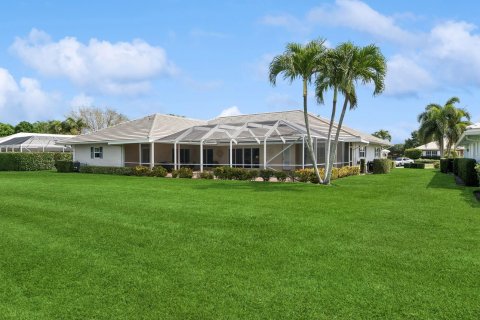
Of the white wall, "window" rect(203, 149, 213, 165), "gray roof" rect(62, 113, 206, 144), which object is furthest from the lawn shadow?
"window" rect(203, 149, 213, 165)

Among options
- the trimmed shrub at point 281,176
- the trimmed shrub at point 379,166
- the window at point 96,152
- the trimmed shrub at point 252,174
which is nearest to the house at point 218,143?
the window at point 96,152

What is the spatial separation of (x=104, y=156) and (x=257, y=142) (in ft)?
45.2

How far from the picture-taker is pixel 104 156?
32.7 meters

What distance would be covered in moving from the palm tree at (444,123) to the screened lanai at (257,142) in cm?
2191

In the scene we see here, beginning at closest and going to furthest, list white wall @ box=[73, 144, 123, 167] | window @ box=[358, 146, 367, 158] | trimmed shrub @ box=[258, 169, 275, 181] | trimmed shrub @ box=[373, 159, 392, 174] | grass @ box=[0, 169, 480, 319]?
grass @ box=[0, 169, 480, 319], trimmed shrub @ box=[258, 169, 275, 181], trimmed shrub @ box=[373, 159, 392, 174], white wall @ box=[73, 144, 123, 167], window @ box=[358, 146, 367, 158]

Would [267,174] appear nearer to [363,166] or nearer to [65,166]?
[363,166]

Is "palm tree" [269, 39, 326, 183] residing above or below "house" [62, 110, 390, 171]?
above

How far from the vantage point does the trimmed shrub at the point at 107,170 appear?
28.5 metres

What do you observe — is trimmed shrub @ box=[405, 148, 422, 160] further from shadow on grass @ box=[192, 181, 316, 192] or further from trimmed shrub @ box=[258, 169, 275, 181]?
shadow on grass @ box=[192, 181, 316, 192]

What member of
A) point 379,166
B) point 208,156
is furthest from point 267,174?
point 208,156

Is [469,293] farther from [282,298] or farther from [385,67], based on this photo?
[385,67]

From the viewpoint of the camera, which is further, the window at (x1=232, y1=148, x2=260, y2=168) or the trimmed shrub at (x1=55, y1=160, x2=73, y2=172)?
the trimmed shrub at (x1=55, y1=160, x2=73, y2=172)

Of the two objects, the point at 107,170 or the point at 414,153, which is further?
the point at 414,153

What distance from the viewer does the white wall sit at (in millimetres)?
31641
